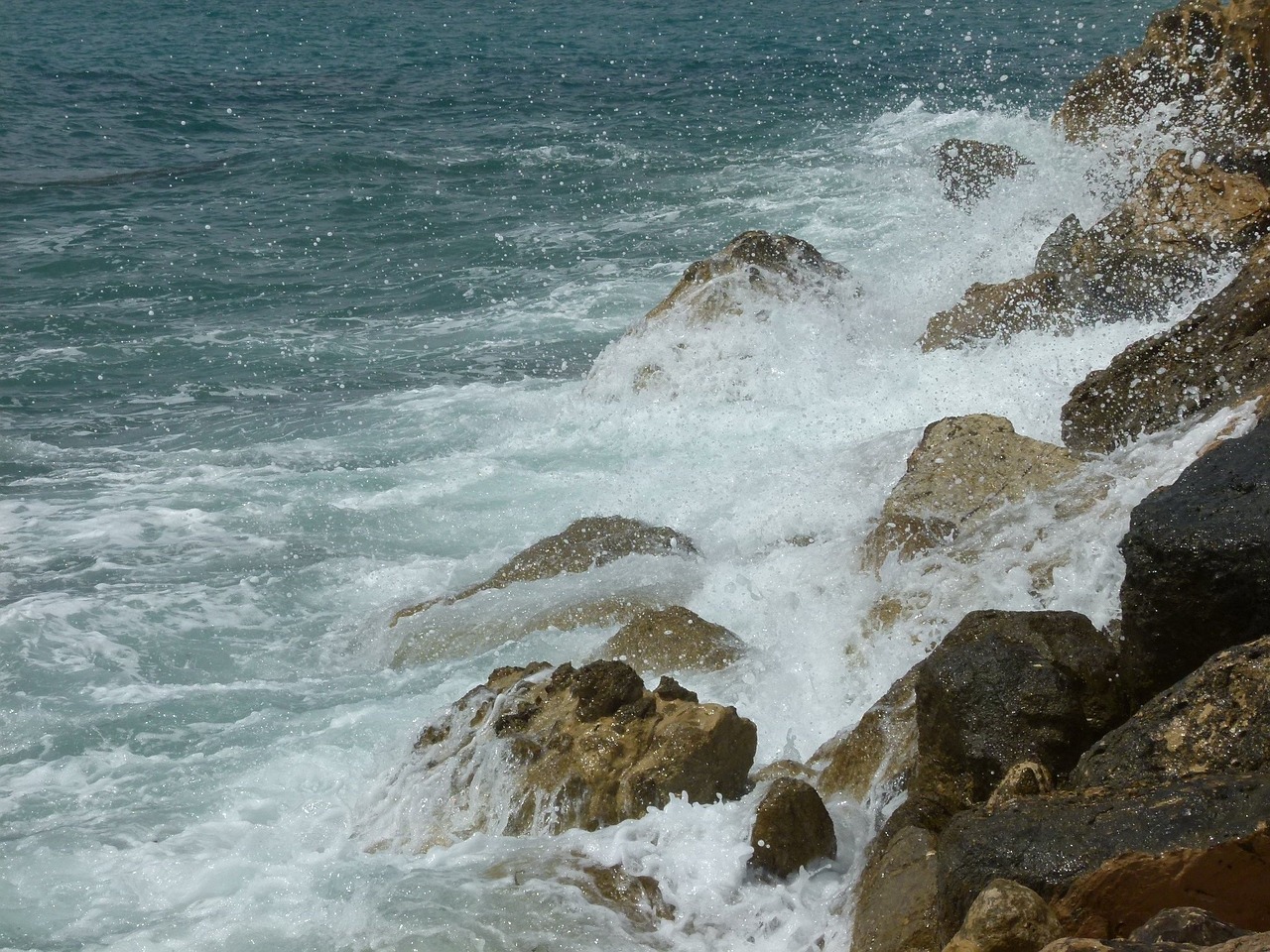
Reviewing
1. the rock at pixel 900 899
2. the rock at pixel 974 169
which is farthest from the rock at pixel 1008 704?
the rock at pixel 974 169

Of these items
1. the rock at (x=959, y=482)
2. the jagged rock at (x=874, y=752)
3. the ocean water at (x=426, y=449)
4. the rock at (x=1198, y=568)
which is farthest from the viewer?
the rock at (x=959, y=482)

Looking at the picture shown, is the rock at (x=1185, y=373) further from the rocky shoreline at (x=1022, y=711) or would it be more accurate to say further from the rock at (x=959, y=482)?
the rock at (x=959, y=482)

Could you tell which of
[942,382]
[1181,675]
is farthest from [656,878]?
[942,382]

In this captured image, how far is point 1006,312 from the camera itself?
363 inches

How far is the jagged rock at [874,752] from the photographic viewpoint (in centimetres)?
474

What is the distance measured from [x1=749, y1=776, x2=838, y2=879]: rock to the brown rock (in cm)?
124

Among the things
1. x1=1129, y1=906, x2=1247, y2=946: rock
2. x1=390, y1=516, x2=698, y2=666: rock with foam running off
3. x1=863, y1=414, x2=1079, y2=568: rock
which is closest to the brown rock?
x1=1129, y1=906, x2=1247, y2=946: rock

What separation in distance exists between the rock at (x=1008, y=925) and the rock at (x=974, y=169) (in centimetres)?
1212

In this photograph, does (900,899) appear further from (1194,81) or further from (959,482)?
(1194,81)

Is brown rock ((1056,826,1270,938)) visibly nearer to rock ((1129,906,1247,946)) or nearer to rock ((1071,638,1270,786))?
rock ((1129,906,1247,946))

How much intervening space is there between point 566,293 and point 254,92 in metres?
12.8

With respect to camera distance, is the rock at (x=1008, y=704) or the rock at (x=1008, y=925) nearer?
the rock at (x=1008, y=925)

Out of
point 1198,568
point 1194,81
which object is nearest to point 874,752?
point 1198,568

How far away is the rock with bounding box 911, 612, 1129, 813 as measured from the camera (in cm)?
423
